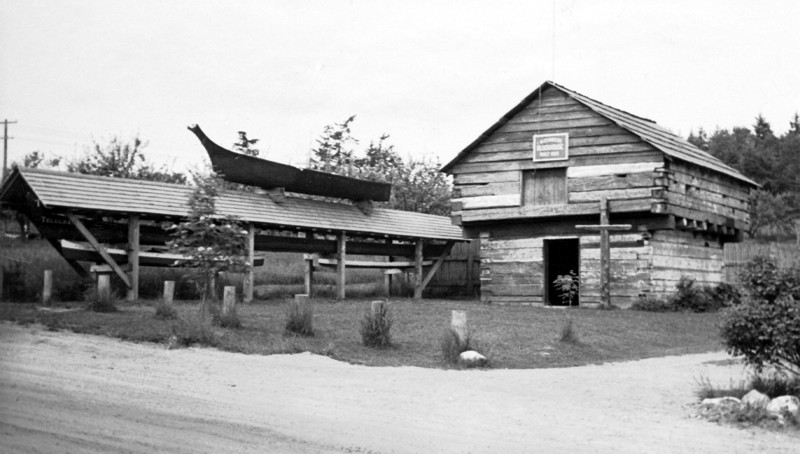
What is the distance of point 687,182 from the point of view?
27.2 meters

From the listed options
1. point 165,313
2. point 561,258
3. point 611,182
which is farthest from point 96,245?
point 561,258

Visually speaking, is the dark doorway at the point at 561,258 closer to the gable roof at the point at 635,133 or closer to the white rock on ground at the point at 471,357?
the gable roof at the point at 635,133

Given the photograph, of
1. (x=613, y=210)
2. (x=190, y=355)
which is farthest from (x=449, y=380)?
(x=613, y=210)

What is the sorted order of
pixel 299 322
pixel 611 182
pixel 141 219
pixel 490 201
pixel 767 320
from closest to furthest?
pixel 767 320 → pixel 299 322 → pixel 141 219 → pixel 611 182 → pixel 490 201

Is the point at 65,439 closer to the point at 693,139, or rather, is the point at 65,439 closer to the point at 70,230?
the point at 70,230

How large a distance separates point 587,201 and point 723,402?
618 inches

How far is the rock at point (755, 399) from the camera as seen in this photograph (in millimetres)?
10992

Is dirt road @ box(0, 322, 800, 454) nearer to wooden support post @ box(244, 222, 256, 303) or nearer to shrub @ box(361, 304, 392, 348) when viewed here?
shrub @ box(361, 304, 392, 348)

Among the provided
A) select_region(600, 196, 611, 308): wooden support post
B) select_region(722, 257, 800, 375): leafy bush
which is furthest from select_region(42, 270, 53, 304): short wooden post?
select_region(722, 257, 800, 375): leafy bush

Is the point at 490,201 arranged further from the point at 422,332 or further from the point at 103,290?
the point at 103,290

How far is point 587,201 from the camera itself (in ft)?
86.9

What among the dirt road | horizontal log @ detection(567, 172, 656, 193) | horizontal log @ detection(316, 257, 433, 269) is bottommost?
the dirt road

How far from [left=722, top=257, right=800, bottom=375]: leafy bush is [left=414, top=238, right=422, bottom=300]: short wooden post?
1839 centimetres

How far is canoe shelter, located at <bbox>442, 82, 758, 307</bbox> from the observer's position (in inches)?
1021
